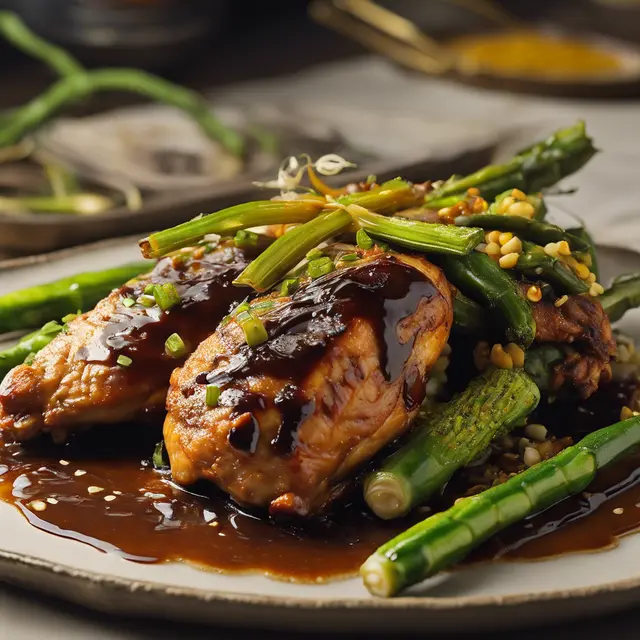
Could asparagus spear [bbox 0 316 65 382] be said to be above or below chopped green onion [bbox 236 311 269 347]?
below

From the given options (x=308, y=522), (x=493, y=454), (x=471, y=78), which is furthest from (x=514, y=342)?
(x=471, y=78)

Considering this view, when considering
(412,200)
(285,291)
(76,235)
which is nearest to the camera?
(285,291)

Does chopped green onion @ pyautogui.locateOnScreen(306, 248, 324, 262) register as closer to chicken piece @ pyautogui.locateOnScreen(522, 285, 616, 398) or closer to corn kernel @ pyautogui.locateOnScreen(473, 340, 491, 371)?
corn kernel @ pyautogui.locateOnScreen(473, 340, 491, 371)

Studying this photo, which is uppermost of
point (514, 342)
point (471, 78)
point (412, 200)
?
point (412, 200)

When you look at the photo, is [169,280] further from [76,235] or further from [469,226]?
[76,235]

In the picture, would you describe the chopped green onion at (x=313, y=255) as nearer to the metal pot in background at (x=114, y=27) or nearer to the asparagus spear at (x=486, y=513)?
the asparagus spear at (x=486, y=513)

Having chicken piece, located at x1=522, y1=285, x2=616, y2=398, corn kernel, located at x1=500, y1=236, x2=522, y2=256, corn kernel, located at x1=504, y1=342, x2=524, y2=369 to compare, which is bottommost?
chicken piece, located at x1=522, y1=285, x2=616, y2=398

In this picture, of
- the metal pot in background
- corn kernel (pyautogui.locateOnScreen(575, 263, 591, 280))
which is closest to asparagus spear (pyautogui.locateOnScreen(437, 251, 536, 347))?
corn kernel (pyautogui.locateOnScreen(575, 263, 591, 280))

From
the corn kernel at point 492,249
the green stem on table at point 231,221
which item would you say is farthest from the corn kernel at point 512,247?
the green stem on table at point 231,221
